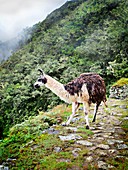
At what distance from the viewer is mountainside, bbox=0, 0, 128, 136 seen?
17.8m

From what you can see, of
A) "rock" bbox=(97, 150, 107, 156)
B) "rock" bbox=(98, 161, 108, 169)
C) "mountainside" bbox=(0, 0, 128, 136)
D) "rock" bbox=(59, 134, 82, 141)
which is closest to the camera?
"rock" bbox=(98, 161, 108, 169)

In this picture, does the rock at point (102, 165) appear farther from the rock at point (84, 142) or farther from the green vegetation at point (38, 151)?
the rock at point (84, 142)

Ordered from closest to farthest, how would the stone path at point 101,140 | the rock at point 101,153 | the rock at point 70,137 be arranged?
the stone path at point 101,140, the rock at point 101,153, the rock at point 70,137

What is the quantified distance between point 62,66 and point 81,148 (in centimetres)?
1621

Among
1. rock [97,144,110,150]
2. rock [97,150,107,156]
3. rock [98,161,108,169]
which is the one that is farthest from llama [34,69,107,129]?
rock [98,161,108,169]

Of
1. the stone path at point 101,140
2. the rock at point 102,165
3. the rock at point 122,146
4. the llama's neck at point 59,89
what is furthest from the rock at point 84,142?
the llama's neck at point 59,89

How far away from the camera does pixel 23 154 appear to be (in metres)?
3.91

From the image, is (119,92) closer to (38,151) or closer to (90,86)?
(90,86)

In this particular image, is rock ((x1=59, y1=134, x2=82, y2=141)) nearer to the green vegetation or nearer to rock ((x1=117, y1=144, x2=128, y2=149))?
the green vegetation

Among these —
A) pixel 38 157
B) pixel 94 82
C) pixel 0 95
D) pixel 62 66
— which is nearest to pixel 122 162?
pixel 38 157

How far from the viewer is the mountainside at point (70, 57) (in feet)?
58.4

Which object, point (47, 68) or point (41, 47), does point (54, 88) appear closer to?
point (47, 68)

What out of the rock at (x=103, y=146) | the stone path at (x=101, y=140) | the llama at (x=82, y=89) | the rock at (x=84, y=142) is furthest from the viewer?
the llama at (x=82, y=89)

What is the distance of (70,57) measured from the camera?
22.3m
